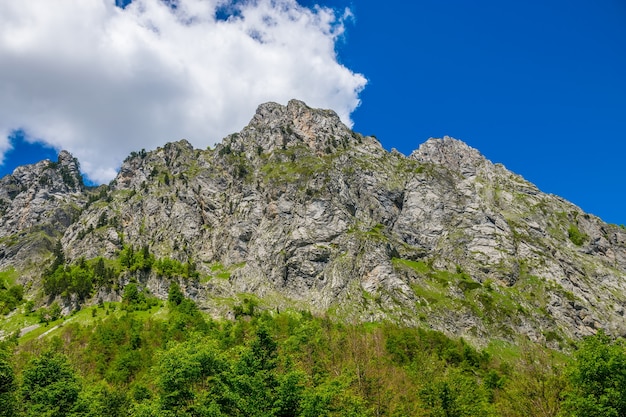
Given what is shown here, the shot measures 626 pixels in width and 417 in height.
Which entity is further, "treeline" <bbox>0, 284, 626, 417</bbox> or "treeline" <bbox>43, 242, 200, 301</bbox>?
"treeline" <bbox>43, 242, 200, 301</bbox>

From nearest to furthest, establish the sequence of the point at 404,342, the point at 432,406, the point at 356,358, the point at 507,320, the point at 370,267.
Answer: the point at 432,406
the point at 356,358
the point at 404,342
the point at 507,320
the point at 370,267

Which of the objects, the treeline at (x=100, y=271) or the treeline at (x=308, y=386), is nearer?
the treeline at (x=308, y=386)

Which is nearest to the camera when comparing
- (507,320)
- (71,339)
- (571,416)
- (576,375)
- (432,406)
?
(571,416)

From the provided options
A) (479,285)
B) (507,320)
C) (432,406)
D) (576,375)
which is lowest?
(432,406)

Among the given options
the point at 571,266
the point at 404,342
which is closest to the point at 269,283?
the point at 404,342

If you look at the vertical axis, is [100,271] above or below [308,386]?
above

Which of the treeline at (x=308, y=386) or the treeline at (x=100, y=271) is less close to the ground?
the treeline at (x=100, y=271)

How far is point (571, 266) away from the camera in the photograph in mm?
192750

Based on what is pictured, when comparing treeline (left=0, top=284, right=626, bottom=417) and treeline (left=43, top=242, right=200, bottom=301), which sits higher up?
treeline (left=43, top=242, right=200, bottom=301)

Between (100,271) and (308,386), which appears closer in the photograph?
(308,386)

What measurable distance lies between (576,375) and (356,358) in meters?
23.2

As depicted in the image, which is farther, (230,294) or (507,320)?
(230,294)

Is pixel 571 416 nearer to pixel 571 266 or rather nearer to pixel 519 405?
pixel 519 405

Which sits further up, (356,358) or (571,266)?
(571,266)
